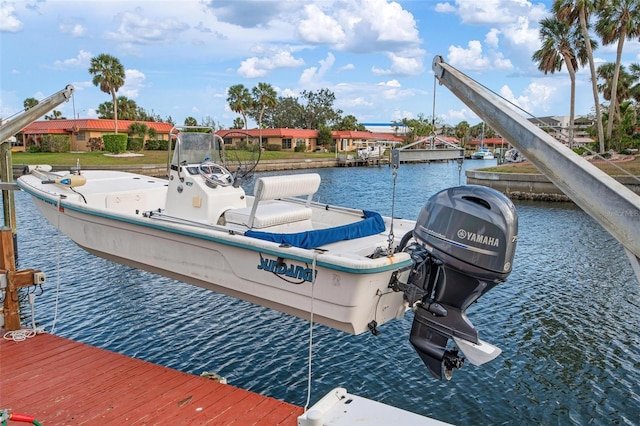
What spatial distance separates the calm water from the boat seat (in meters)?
2.11

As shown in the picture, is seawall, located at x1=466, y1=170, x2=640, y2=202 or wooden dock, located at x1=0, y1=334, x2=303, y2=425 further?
seawall, located at x1=466, y1=170, x2=640, y2=202

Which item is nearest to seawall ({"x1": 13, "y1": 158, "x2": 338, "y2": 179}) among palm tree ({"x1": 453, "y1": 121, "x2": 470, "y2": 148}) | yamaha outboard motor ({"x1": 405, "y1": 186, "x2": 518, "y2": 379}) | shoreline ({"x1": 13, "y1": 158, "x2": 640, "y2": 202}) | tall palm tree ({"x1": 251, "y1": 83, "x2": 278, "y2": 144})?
shoreline ({"x1": 13, "y1": 158, "x2": 640, "y2": 202})

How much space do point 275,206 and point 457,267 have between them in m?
3.86

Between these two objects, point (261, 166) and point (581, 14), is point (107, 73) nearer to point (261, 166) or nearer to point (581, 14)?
point (261, 166)

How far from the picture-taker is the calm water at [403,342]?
21.7ft

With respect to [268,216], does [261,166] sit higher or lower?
higher

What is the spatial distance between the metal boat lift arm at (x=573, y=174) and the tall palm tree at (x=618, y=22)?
127 ft

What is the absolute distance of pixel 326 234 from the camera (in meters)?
6.22

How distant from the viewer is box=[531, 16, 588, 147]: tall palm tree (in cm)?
4034

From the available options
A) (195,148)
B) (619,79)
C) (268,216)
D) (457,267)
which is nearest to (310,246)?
(268,216)

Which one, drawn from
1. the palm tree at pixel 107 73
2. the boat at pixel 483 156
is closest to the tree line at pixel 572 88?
the palm tree at pixel 107 73

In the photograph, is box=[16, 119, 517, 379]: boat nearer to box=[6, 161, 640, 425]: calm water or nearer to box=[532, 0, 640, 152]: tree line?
box=[6, 161, 640, 425]: calm water

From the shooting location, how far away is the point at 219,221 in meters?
7.59

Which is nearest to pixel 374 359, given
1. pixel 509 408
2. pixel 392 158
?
pixel 509 408
